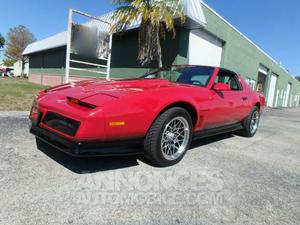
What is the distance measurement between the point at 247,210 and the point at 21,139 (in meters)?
3.27

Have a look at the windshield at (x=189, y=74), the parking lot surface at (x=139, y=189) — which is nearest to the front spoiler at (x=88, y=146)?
the parking lot surface at (x=139, y=189)

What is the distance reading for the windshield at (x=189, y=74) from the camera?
380 centimetres

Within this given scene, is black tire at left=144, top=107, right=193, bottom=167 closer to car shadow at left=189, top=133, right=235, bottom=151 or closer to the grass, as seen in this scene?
car shadow at left=189, top=133, right=235, bottom=151

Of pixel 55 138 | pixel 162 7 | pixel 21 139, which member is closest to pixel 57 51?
pixel 162 7

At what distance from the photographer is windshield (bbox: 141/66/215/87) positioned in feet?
12.5

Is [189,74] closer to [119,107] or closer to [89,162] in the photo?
[119,107]

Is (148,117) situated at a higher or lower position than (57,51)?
lower

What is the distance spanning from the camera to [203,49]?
11242mm

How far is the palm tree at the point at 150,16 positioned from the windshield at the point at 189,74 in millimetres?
4198

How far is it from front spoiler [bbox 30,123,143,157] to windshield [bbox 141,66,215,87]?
64.0 inches

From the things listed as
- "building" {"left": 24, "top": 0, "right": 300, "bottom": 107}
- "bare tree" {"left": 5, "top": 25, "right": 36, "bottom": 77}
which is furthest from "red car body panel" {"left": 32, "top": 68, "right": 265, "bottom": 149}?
"bare tree" {"left": 5, "top": 25, "right": 36, "bottom": 77}

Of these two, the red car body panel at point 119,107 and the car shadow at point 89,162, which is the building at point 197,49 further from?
the car shadow at point 89,162

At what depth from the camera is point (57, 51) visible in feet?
66.0

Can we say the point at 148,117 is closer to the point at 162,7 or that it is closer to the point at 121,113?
the point at 121,113
